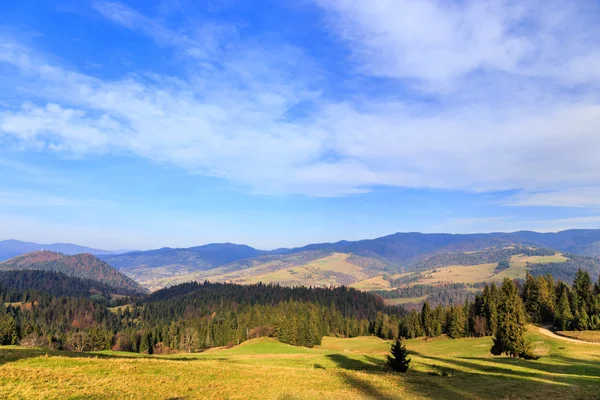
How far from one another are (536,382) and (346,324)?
124281 mm

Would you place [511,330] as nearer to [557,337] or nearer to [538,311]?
[557,337]

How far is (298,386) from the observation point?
29.1 meters

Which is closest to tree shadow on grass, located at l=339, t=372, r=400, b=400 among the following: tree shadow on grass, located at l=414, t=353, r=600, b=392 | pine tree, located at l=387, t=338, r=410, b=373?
pine tree, located at l=387, t=338, r=410, b=373

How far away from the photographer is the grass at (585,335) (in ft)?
253

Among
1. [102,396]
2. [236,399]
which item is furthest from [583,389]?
[102,396]

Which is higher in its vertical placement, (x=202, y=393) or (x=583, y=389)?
(x=202, y=393)

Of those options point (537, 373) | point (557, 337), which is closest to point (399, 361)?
point (537, 373)

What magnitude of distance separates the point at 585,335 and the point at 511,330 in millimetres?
36273

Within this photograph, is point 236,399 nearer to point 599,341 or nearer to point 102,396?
point 102,396

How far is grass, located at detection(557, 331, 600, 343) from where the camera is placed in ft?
253

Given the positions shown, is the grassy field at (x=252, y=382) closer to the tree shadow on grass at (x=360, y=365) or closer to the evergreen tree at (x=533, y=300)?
the tree shadow on grass at (x=360, y=365)

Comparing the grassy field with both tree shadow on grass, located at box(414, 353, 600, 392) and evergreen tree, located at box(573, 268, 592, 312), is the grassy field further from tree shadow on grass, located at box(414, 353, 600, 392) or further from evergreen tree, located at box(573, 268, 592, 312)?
evergreen tree, located at box(573, 268, 592, 312)

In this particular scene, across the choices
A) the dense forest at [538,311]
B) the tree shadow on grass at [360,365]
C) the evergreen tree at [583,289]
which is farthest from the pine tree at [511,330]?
the evergreen tree at [583,289]

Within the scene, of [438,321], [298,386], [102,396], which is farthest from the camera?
[438,321]
